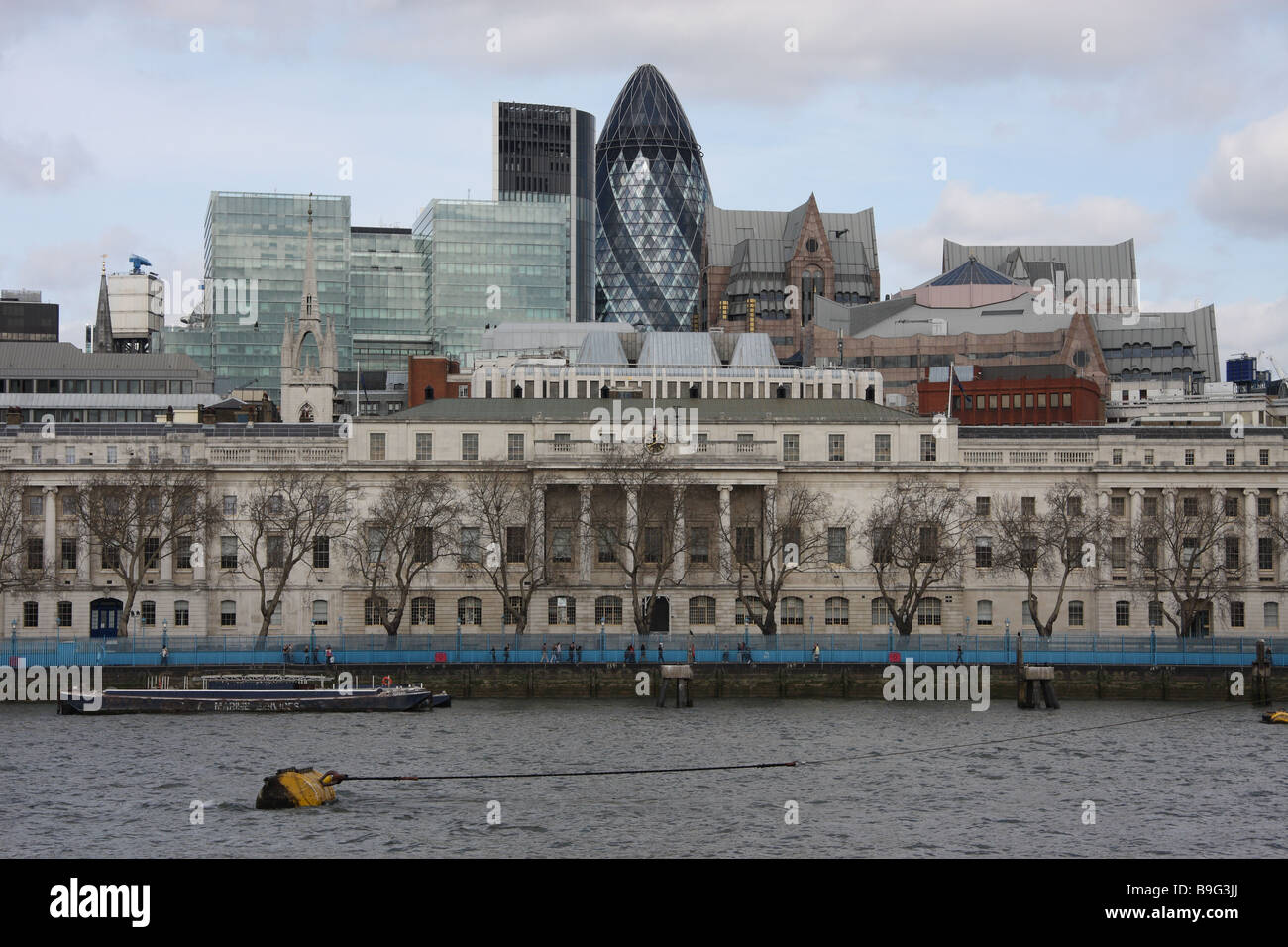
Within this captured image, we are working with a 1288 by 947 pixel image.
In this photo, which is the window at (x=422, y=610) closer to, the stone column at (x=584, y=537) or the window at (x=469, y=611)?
the window at (x=469, y=611)

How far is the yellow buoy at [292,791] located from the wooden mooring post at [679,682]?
102 feet

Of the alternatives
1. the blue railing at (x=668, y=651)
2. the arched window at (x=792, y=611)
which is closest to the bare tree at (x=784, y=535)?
the arched window at (x=792, y=611)

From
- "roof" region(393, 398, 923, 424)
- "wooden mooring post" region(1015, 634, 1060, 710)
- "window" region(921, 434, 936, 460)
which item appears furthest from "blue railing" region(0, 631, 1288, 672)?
"roof" region(393, 398, 923, 424)

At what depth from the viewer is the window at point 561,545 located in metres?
125

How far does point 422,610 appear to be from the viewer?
125125 millimetres

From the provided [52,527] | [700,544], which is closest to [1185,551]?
[700,544]

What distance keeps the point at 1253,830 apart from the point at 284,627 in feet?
250

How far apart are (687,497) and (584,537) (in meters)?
7.30

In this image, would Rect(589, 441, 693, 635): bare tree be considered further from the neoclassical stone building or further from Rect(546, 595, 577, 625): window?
Rect(546, 595, 577, 625): window

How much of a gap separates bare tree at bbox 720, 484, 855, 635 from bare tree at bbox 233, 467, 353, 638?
2554cm

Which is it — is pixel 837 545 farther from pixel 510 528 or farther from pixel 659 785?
pixel 659 785
